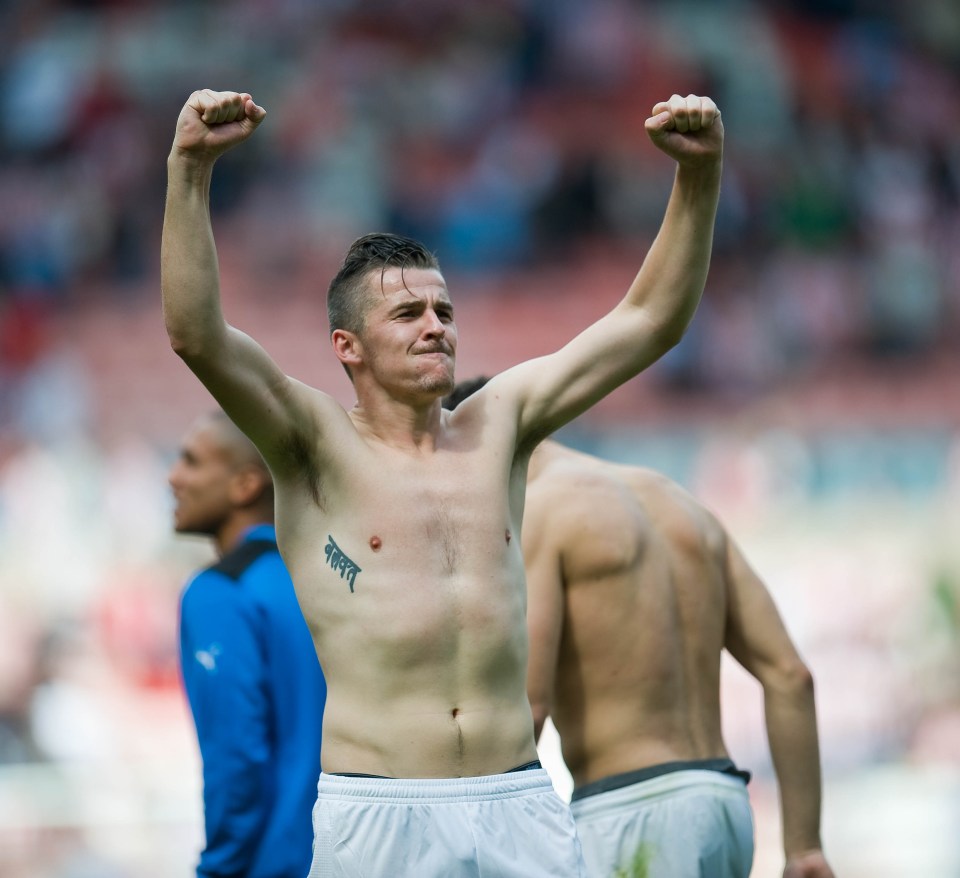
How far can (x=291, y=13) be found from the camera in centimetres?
1608

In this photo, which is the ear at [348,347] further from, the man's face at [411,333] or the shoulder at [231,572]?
the shoulder at [231,572]

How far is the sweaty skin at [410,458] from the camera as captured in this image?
3.17 m

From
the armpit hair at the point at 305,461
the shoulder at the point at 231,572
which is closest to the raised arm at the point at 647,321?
the armpit hair at the point at 305,461

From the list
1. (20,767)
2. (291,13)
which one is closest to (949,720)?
(20,767)

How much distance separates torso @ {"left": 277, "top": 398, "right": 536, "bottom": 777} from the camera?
10.5ft

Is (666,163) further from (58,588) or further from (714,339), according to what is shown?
(58,588)

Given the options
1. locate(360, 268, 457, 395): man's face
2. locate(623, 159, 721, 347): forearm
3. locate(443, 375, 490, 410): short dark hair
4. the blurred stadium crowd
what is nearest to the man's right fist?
locate(360, 268, 457, 395): man's face

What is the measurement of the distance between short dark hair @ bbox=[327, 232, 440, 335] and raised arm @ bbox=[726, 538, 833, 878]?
1.45 meters

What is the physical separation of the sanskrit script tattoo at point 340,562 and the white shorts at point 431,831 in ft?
1.30

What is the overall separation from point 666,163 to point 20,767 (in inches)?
315

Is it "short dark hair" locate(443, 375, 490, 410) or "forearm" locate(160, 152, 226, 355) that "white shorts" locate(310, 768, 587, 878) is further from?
"short dark hair" locate(443, 375, 490, 410)

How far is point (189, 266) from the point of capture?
3115mm

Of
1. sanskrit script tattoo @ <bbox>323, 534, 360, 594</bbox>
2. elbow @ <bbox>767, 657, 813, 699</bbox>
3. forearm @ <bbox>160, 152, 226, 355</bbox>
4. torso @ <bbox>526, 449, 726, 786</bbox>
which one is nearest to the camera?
forearm @ <bbox>160, 152, 226, 355</bbox>

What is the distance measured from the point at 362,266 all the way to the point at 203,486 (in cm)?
138
